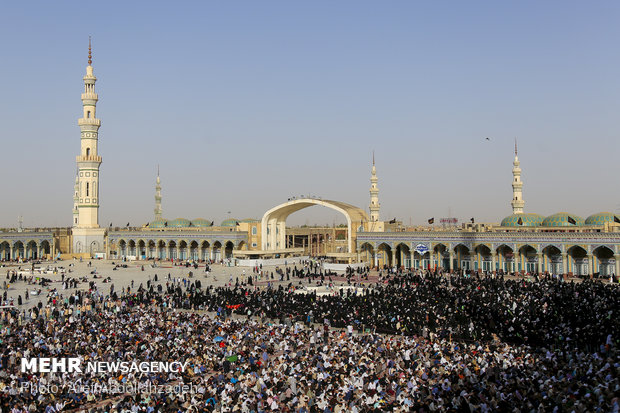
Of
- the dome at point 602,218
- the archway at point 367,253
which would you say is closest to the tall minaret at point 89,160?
the archway at point 367,253

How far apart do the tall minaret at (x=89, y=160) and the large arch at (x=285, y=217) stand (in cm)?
2103

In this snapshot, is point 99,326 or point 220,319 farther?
point 220,319

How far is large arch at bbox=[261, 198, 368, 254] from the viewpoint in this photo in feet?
169

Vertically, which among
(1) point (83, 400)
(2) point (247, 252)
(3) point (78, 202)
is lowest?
(1) point (83, 400)

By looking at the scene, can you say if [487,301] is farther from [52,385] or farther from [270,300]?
[52,385]

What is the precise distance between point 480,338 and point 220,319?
33.2 feet

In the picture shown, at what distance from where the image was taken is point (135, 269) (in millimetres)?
49531

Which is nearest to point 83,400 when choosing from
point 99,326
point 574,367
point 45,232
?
point 99,326

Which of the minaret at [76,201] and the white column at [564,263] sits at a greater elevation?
the minaret at [76,201]

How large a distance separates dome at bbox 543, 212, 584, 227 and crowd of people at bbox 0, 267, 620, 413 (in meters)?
19.6

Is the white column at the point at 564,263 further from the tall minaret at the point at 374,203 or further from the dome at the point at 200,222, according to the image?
the dome at the point at 200,222

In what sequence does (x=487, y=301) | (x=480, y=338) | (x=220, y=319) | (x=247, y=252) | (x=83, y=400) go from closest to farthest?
(x=83, y=400) → (x=480, y=338) → (x=220, y=319) → (x=487, y=301) → (x=247, y=252)

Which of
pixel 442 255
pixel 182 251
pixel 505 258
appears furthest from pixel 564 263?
pixel 182 251

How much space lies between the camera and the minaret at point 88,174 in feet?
205
